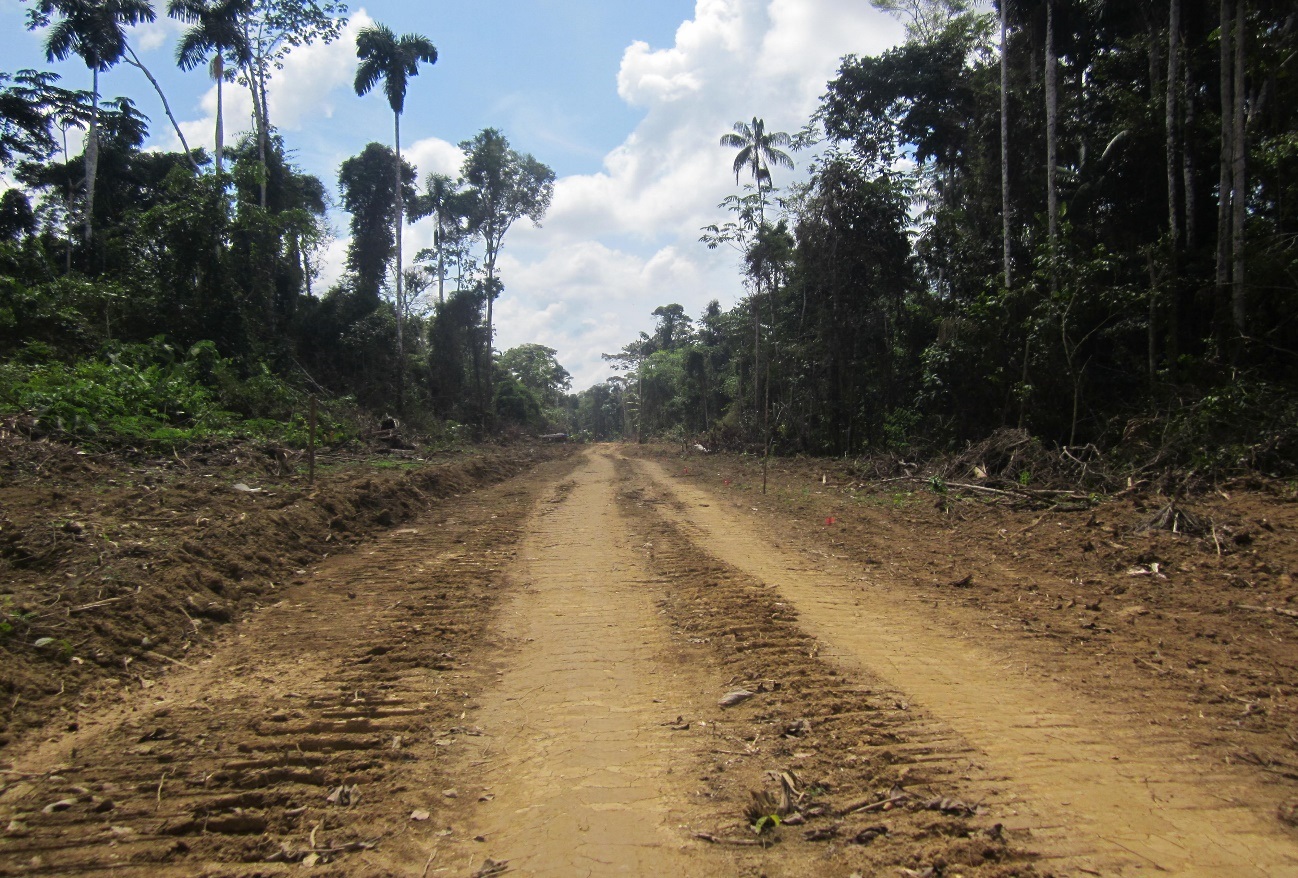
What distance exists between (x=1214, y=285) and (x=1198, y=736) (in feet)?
36.8

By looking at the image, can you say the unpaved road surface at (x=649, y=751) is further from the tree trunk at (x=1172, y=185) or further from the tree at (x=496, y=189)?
the tree at (x=496, y=189)

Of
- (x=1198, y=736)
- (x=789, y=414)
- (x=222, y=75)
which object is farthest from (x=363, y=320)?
(x=1198, y=736)

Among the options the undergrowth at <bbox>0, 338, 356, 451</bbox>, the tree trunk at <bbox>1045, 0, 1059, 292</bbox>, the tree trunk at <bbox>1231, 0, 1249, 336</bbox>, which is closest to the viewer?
the undergrowth at <bbox>0, 338, 356, 451</bbox>

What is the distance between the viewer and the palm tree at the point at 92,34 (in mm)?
24250

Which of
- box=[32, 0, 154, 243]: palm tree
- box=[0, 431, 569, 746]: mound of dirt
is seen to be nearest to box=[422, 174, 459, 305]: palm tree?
box=[32, 0, 154, 243]: palm tree

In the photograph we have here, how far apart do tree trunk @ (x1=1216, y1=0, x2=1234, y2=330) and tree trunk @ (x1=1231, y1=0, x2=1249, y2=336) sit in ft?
0.52

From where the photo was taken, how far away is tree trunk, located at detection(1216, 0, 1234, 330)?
36.7 ft

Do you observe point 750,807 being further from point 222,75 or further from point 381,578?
point 222,75

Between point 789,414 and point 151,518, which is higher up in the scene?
point 789,414

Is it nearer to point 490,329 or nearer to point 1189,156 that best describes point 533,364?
point 490,329

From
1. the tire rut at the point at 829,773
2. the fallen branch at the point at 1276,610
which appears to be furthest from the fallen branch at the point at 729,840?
the fallen branch at the point at 1276,610

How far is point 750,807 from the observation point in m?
2.82

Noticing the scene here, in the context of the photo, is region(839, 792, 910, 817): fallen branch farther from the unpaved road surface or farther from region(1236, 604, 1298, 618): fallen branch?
region(1236, 604, 1298, 618): fallen branch

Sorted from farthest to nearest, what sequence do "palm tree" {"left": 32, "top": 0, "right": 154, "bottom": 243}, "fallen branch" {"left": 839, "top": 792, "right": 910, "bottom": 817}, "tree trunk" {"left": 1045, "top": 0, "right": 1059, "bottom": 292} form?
"palm tree" {"left": 32, "top": 0, "right": 154, "bottom": 243} → "tree trunk" {"left": 1045, "top": 0, "right": 1059, "bottom": 292} → "fallen branch" {"left": 839, "top": 792, "right": 910, "bottom": 817}
